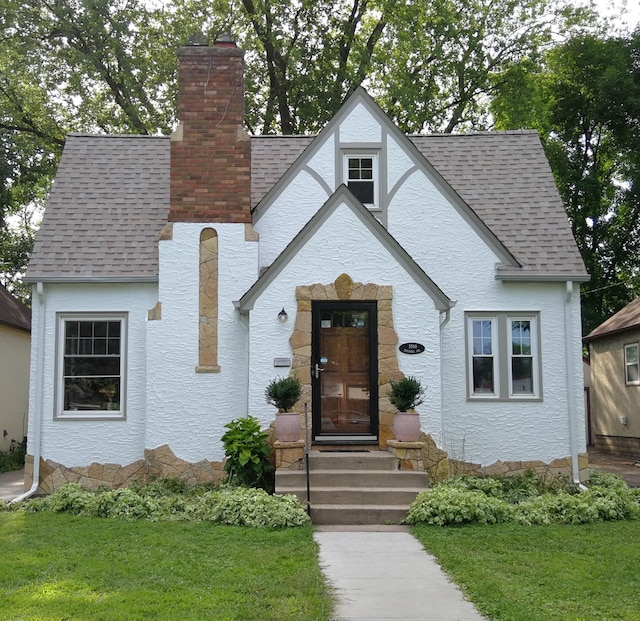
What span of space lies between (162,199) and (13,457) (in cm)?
730

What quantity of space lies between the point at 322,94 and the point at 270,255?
47.2 feet

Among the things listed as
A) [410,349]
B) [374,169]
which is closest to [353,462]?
[410,349]

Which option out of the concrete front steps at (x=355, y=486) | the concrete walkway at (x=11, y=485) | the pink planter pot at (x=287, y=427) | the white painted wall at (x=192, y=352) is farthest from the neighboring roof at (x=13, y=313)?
the concrete front steps at (x=355, y=486)

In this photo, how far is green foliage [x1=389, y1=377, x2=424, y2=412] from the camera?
10.9 m

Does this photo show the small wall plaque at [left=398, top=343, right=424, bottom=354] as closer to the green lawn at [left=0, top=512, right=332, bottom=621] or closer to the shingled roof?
the shingled roof

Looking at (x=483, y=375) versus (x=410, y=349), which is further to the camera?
(x=483, y=375)

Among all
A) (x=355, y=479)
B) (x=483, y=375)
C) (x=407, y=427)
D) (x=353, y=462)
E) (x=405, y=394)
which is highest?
(x=483, y=375)

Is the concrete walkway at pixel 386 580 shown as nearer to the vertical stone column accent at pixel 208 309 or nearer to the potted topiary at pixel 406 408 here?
the potted topiary at pixel 406 408

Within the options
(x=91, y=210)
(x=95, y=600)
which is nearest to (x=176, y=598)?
(x=95, y=600)

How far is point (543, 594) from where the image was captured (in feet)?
20.0

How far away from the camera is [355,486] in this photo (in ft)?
33.6

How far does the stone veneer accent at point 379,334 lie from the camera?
11305mm

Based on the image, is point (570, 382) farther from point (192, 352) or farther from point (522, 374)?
point (192, 352)

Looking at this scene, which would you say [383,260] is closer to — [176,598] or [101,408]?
[101,408]
